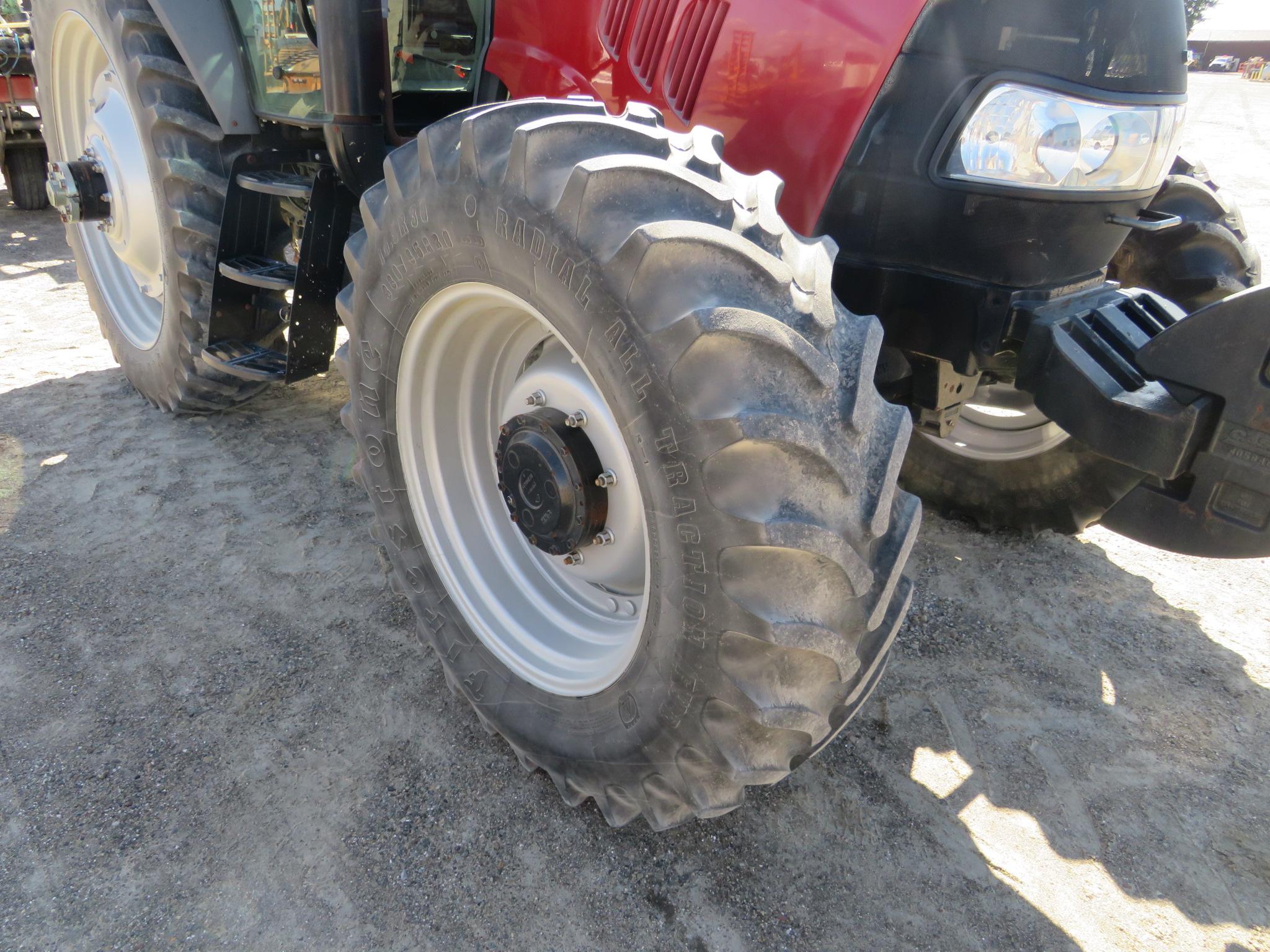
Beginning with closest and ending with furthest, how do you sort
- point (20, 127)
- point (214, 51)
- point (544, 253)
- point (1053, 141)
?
point (544, 253) → point (1053, 141) → point (214, 51) → point (20, 127)

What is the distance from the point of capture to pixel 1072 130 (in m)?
1.62

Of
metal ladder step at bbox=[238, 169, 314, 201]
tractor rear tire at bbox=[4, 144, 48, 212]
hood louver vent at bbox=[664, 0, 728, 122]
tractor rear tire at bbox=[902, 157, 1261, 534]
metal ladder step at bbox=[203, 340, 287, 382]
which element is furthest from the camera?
tractor rear tire at bbox=[4, 144, 48, 212]

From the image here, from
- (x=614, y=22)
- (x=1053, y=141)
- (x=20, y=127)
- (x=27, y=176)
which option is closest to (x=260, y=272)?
(x=614, y=22)

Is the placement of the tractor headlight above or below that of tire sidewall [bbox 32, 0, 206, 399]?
above

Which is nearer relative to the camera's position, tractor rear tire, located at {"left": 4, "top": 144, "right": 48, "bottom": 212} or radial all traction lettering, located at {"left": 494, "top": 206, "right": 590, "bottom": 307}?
radial all traction lettering, located at {"left": 494, "top": 206, "right": 590, "bottom": 307}

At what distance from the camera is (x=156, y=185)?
297cm

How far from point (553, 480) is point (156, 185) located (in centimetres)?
213

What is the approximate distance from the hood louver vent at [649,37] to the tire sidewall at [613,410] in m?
0.66

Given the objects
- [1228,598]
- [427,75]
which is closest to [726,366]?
[427,75]

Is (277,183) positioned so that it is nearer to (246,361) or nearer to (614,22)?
(246,361)

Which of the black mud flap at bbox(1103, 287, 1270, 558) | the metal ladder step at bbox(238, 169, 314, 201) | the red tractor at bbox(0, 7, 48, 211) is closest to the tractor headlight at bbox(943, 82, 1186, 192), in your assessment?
the black mud flap at bbox(1103, 287, 1270, 558)

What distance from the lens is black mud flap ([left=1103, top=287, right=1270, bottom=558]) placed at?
4.64ft

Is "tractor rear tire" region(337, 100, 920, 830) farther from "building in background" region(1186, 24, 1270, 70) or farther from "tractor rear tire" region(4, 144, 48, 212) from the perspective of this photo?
"building in background" region(1186, 24, 1270, 70)

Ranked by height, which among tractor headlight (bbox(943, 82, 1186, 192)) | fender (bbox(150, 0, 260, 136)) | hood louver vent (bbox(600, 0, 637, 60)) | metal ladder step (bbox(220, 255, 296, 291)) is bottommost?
metal ladder step (bbox(220, 255, 296, 291))
